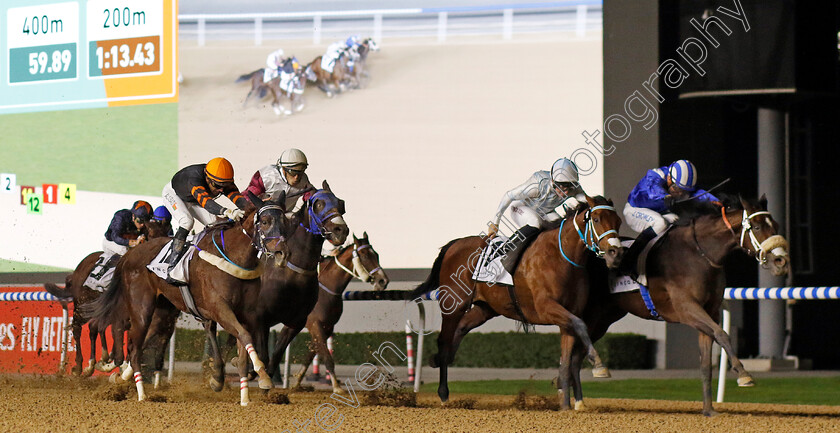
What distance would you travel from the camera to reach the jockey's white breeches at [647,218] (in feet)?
25.7

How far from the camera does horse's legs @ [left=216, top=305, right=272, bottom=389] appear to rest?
22.5ft

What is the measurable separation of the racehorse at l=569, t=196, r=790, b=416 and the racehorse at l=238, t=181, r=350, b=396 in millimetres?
1843

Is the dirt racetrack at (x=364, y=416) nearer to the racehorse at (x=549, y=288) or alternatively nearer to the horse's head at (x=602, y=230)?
the racehorse at (x=549, y=288)

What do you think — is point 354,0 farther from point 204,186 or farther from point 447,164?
point 204,186

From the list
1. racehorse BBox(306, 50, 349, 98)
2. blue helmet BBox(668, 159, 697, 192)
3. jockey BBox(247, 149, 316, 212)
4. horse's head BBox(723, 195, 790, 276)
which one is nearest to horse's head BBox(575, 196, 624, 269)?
blue helmet BBox(668, 159, 697, 192)

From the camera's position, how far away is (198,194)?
7.91 metres

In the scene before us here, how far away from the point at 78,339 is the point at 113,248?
95 cm

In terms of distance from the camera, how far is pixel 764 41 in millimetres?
11961

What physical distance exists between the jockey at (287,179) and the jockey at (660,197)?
7.58ft

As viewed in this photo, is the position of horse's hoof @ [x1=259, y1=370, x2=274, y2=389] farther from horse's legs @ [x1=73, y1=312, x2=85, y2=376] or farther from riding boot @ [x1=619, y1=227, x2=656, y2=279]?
horse's legs @ [x1=73, y1=312, x2=85, y2=376]

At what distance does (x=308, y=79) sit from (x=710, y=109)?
4.86m

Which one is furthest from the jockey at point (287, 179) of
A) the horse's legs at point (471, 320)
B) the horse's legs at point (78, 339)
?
the horse's legs at point (78, 339)

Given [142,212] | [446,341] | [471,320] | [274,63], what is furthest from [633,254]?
[274,63]

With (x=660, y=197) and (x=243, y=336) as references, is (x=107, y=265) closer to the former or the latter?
(x=243, y=336)
